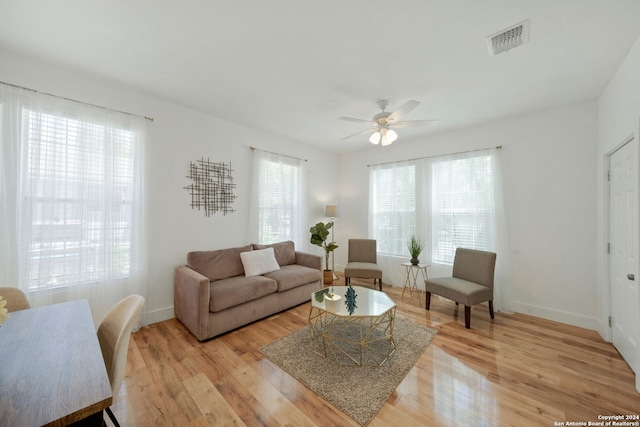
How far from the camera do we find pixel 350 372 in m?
2.03

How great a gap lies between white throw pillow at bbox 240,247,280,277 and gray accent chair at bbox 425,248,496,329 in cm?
220

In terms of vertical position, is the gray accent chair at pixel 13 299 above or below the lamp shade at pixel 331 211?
below

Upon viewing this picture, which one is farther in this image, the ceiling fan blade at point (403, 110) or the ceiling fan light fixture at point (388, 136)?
the ceiling fan light fixture at point (388, 136)

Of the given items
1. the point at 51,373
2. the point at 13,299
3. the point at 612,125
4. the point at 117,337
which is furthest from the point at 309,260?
the point at 612,125

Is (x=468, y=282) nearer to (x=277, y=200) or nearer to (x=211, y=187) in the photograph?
(x=277, y=200)

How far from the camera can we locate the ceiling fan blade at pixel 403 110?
221cm

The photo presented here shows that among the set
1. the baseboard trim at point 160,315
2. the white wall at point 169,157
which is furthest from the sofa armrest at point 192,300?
the white wall at point 169,157

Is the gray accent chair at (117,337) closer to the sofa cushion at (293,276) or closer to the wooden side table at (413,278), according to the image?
the sofa cushion at (293,276)

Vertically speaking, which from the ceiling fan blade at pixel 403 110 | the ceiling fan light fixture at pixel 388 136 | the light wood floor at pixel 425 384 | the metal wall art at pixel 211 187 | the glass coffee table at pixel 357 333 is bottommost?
the light wood floor at pixel 425 384

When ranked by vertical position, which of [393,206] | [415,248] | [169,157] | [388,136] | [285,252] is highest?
[388,136]

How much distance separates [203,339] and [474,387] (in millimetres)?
2473

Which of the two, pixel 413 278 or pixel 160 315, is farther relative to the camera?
pixel 413 278

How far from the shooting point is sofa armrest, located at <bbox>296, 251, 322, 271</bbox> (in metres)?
3.87

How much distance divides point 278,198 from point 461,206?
2.97 meters
